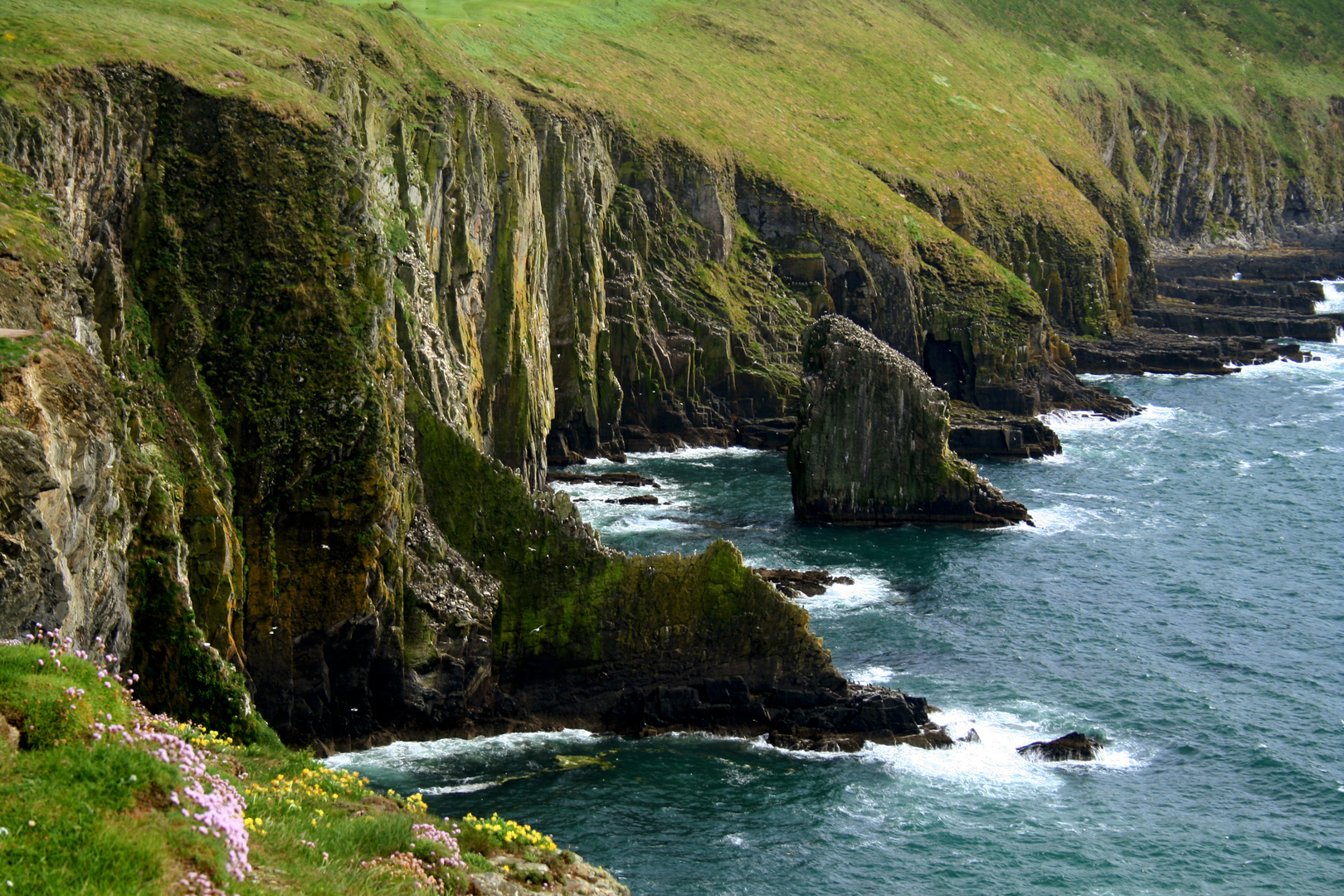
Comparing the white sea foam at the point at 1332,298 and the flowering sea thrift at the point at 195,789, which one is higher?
the white sea foam at the point at 1332,298

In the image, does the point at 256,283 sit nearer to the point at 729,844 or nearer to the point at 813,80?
the point at 729,844

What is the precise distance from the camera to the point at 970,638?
53.2 metres

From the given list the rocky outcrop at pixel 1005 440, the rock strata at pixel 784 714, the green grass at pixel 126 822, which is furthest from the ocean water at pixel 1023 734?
the green grass at pixel 126 822

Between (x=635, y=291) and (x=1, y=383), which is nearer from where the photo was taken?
(x=1, y=383)

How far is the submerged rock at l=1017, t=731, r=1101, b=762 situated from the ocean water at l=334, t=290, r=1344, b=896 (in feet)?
1.50

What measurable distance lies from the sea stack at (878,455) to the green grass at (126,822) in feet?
169

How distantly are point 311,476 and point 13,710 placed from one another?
21737mm

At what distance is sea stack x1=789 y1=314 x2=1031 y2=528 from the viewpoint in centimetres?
7206

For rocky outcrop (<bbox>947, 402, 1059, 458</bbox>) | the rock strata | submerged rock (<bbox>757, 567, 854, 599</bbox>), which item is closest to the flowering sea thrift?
the rock strata

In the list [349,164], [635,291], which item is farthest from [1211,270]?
[349,164]

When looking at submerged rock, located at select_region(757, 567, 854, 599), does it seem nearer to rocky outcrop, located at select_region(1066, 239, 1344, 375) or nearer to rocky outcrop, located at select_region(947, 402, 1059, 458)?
rocky outcrop, located at select_region(947, 402, 1059, 458)

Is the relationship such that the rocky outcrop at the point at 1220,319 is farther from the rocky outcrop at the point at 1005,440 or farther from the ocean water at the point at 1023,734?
the ocean water at the point at 1023,734

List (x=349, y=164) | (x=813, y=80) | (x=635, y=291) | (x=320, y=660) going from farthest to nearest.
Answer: (x=813, y=80) → (x=635, y=291) → (x=349, y=164) → (x=320, y=660)

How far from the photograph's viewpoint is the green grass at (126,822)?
14.9m
